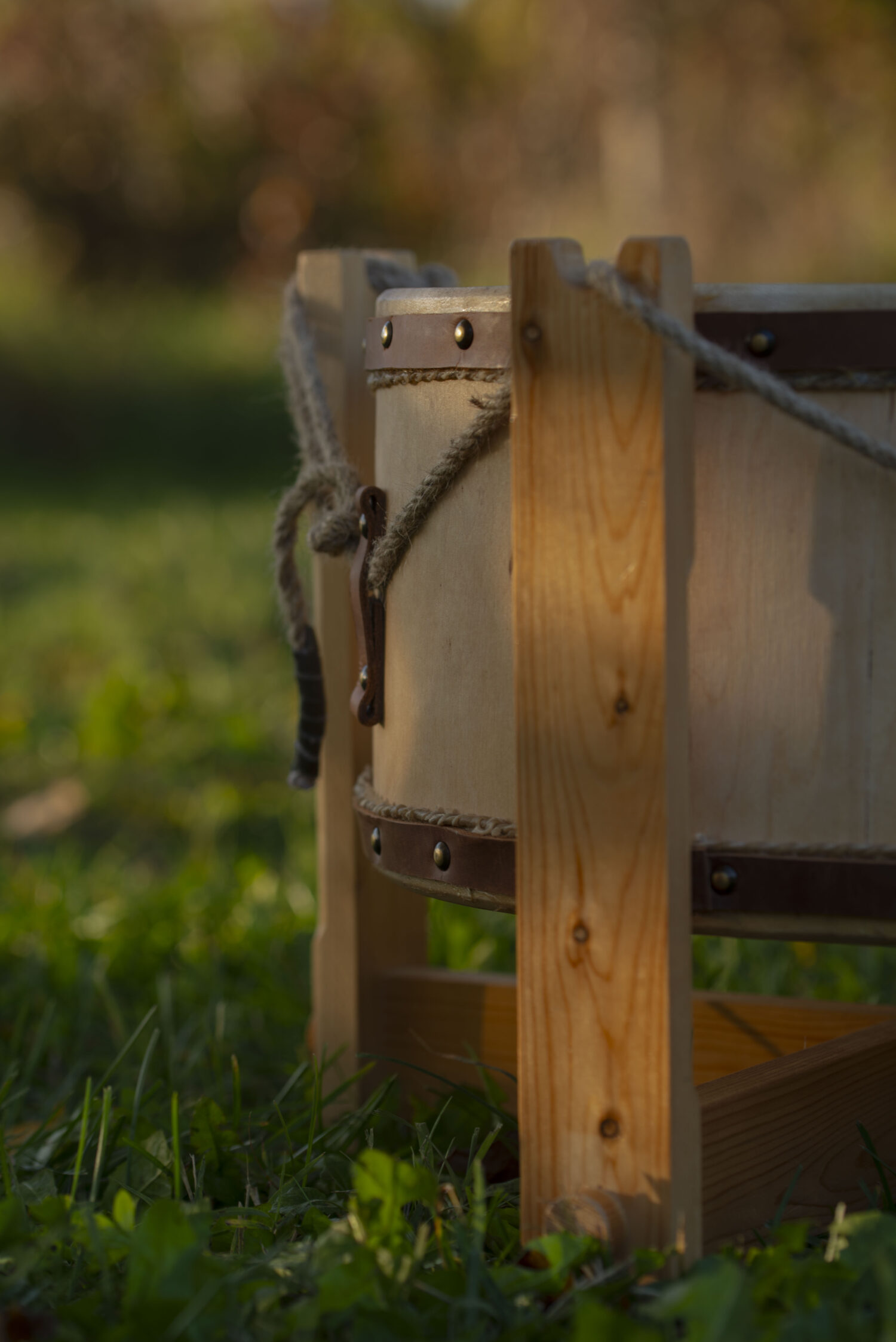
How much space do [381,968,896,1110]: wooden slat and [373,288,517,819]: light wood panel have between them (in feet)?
1.34

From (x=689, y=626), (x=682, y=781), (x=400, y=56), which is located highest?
(x=400, y=56)

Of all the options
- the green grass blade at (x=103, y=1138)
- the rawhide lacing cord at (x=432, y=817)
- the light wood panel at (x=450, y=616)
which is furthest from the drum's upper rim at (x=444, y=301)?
the green grass blade at (x=103, y=1138)

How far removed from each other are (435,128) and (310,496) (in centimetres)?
1523

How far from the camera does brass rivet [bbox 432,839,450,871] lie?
1159mm

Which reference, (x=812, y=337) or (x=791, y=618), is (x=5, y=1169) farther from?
(x=812, y=337)

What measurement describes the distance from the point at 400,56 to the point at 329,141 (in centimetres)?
211

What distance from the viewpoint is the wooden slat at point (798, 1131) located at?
107 centimetres

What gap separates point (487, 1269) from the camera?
0.96 m

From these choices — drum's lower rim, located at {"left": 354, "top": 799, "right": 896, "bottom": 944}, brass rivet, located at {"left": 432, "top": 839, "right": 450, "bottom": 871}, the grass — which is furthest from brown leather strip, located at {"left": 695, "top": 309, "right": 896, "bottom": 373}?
the grass

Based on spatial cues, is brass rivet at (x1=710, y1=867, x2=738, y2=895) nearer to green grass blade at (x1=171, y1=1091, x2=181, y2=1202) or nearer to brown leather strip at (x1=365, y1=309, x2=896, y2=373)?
brown leather strip at (x1=365, y1=309, x2=896, y2=373)

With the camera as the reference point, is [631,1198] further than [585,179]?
No

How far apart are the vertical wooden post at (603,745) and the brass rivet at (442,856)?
0.14 m

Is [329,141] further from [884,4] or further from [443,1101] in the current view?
[443,1101]

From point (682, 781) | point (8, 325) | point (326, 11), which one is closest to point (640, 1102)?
point (682, 781)
